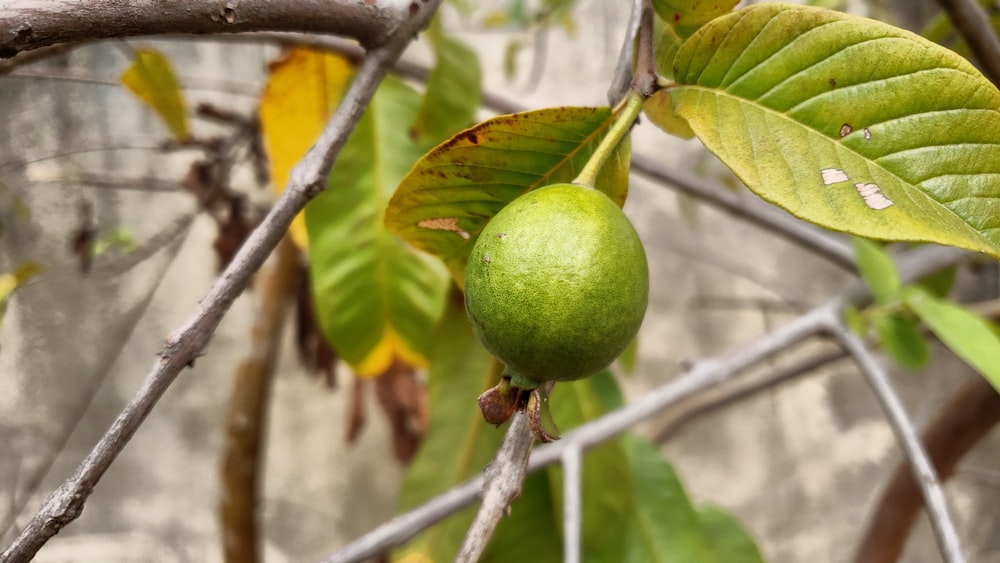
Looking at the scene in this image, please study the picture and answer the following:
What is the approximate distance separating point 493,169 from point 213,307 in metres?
0.17

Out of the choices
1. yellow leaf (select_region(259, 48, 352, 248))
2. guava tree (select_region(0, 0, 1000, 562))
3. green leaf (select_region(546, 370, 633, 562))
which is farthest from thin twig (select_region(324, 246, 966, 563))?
yellow leaf (select_region(259, 48, 352, 248))

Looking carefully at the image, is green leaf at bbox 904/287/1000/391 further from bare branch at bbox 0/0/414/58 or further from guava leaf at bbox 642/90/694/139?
bare branch at bbox 0/0/414/58

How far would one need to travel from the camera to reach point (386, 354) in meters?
0.92

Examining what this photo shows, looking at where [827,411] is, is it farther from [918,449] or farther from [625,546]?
[918,449]

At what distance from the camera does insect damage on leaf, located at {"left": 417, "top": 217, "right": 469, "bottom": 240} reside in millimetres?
422

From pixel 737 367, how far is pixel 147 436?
185cm

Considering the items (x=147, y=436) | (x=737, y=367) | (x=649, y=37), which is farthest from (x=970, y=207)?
(x=147, y=436)

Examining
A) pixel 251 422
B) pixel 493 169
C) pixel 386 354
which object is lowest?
pixel 251 422

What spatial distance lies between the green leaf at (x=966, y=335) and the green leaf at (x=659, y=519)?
384 millimetres

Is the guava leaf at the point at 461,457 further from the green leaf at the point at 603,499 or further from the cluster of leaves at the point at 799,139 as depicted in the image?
the cluster of leaves at the point at 799,139

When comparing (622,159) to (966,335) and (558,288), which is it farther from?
(966,335)

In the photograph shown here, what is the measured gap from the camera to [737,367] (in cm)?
76

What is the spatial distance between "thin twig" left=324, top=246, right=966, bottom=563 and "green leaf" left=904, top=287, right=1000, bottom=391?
0.15m

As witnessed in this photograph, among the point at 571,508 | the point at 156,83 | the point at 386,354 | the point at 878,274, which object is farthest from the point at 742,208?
the point at 156,83
